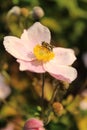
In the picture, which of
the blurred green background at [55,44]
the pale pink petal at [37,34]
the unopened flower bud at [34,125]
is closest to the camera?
the unopened flower bud at [34,125]

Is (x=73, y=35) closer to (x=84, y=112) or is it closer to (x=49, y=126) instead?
(x=84, y=112)

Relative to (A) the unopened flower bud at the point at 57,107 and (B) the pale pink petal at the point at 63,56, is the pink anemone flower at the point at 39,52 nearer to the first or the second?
(B) the pale pink petal at the point at 63,56

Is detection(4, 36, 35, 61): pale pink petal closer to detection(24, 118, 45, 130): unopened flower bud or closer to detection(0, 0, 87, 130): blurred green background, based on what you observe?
detection(24, 118, 45, 130): unopened flower bud

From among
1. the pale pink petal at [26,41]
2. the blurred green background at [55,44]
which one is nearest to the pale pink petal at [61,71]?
the pale pink petal at [26,41]

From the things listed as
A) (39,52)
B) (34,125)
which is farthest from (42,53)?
(34,125)

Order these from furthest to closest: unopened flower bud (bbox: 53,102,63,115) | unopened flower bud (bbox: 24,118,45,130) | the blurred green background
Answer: the blurred green background
unopened flower bud (bbox: 53,102,63,115)
unopened flower bud (bbox: 24,118,45,130)

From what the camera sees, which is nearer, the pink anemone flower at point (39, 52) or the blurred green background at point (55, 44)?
the pink anemone flower at point (39, 52)

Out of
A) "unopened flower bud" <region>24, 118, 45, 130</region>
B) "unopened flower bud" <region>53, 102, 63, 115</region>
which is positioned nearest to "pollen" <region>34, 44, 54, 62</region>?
"unopened flower bud" <region>53, 102, 63, 115</region>
